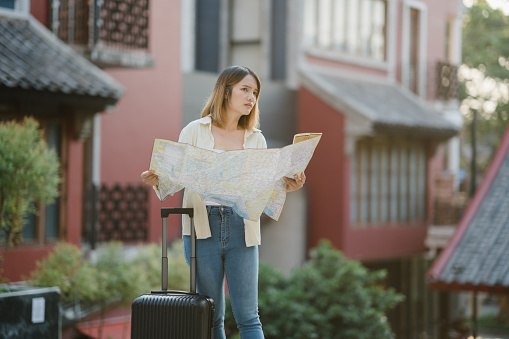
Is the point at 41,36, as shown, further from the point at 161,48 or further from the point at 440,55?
the point at 440,55

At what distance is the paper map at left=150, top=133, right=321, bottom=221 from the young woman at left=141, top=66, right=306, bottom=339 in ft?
0.45

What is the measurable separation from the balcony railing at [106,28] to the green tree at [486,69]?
54.8ft

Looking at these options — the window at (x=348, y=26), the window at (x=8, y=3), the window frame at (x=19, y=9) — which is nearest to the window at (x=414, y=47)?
the window at (x=348, y=26)

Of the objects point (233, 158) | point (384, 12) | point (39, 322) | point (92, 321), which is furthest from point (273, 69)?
point (233, 158)

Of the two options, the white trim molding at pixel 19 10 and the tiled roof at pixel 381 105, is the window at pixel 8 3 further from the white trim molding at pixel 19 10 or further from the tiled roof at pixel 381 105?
the tiled roof at pixel 381 105

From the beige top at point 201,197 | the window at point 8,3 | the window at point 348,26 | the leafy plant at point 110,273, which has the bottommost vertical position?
the leafy plant at point 110,273

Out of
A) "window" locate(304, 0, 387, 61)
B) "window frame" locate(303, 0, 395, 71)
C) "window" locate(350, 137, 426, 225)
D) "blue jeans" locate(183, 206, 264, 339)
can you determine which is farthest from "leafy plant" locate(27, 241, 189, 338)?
"window" locate(304, 0, 387, 61)

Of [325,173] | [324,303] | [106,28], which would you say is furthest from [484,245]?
[106,28]

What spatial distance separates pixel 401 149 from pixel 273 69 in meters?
3.87

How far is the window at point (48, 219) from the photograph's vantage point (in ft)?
35.4

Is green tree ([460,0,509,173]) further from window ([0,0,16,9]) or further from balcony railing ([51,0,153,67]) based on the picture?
window ([0,0,16,9])

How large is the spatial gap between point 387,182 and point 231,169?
1511 cm

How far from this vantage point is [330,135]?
1709 cm

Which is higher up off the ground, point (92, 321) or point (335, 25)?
point (335, 25)
